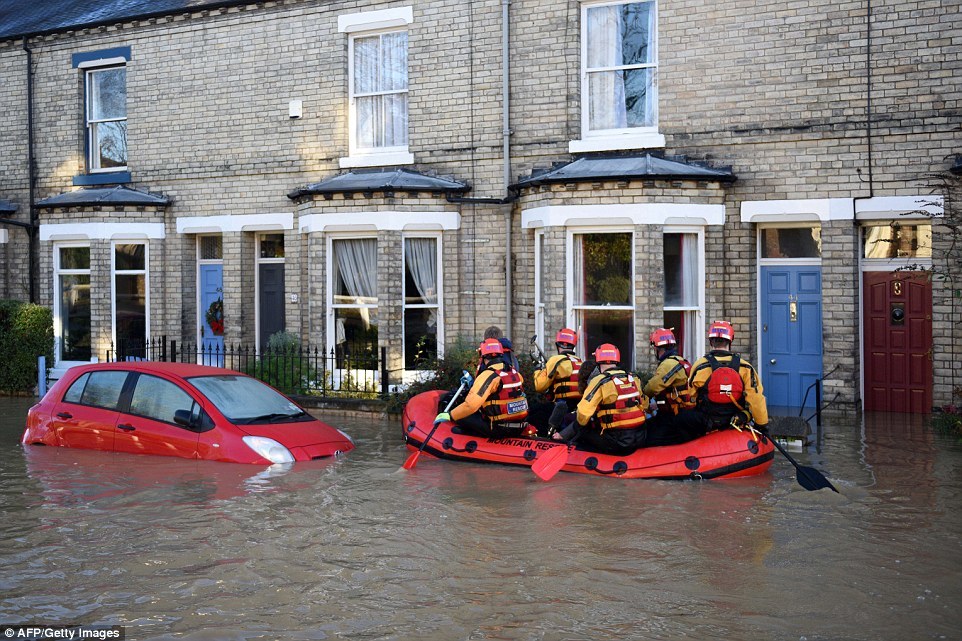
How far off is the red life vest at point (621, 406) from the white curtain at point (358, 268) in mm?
7241

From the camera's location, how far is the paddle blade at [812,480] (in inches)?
391

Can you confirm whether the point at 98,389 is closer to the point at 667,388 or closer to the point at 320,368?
the point at 320,368

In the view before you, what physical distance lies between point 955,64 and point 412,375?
901cm

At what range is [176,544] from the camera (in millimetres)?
8289

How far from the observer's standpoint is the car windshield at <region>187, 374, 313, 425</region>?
11320 mm

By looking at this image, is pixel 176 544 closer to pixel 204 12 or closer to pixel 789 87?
pixel 789 87

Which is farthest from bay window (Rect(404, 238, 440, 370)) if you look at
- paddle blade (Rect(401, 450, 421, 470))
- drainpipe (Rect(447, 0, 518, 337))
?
paddle blade (Rect(401, 450, 421, 470))

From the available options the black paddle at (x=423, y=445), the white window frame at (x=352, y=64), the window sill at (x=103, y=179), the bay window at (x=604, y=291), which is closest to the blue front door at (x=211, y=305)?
the window sill at (x=103, y=179)

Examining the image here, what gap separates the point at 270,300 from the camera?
19.0 metres

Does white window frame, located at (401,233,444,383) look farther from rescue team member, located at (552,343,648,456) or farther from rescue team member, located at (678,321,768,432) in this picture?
rescue team member, located at (678,321,768,432)

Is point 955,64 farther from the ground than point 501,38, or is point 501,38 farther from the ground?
point 501,38

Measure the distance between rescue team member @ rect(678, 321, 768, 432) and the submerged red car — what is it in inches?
160

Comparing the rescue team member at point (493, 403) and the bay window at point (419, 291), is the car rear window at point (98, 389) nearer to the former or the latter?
the rescue team member at point (493, 403)

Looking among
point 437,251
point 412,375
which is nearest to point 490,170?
point 437,251
